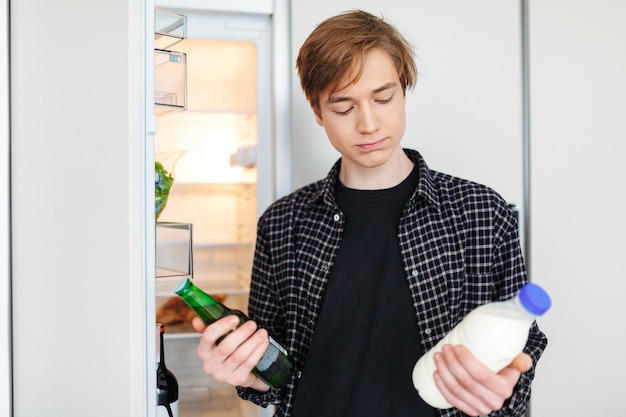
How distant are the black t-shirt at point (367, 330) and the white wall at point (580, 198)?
2.30ft

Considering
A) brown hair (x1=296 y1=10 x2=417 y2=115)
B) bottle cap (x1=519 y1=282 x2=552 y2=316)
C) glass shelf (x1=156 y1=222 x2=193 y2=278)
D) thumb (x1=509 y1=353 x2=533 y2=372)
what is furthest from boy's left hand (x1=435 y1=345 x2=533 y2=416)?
glass shelf (x1=156 y1=222 x2=193 y2=278)

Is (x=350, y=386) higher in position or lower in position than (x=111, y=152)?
lower

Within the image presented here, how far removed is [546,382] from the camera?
5.79 ft

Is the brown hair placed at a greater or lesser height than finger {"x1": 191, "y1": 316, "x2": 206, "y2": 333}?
greater

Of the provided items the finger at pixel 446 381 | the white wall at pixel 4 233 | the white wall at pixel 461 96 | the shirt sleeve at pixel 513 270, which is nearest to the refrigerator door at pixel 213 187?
the white wall at pixel 461 96

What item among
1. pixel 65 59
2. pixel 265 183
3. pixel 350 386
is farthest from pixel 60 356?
pixel 265 183

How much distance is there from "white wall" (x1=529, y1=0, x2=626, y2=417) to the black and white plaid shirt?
605 mm

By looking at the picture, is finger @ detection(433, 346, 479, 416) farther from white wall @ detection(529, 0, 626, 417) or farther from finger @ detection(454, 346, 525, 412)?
white wall @ detection(529, 0, 626, 417)

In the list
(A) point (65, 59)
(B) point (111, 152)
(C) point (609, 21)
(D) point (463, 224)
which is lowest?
(D) point (463, 224)

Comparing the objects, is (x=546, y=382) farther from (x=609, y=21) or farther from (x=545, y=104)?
(x=609, y=21)

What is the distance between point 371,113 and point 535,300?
55cm

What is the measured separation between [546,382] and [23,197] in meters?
1.46

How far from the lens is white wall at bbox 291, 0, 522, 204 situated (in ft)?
5.78

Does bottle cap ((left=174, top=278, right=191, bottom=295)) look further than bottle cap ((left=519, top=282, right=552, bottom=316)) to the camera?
Yes
